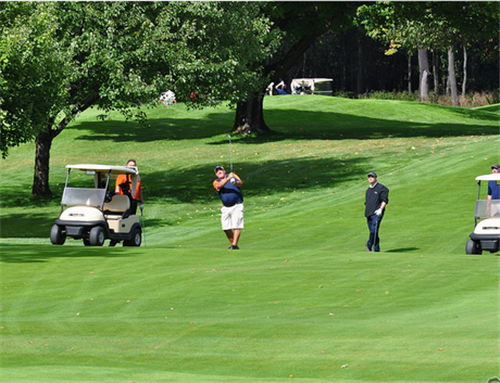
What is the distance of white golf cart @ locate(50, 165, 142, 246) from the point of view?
56.3ft

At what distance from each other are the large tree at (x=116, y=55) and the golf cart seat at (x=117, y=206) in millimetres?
7023

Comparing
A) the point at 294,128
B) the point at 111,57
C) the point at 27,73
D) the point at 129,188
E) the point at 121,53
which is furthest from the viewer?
the point at 294,128

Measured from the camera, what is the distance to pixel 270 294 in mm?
11680

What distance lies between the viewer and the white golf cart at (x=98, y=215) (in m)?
17.2

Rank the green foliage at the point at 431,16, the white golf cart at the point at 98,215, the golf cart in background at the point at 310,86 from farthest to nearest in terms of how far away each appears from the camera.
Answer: the golf cart in background at the point at 310,86 < the green foliage at the point at 431,16 < the white golf cart at the point at 98,215

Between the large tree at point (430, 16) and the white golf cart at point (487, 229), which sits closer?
the white golf cart at point (487, 229)

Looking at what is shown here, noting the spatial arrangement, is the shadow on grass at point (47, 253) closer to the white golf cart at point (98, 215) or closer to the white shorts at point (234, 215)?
the white golf cart at point (98, 215)

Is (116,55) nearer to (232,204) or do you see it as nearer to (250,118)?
(232,204)

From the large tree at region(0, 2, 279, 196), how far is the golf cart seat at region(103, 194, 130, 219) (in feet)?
23.0

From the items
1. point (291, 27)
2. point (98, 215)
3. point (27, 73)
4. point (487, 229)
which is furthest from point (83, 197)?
point (291, 27)

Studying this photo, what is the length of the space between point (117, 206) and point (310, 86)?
63.0 meters

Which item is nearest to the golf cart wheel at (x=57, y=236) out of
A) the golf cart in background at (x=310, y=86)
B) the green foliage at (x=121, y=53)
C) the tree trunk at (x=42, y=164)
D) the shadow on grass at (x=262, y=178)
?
the green foliage at (x=121, y=53)

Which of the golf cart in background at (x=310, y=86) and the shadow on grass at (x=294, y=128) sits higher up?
the golf cart in background at (x=310, y=86)

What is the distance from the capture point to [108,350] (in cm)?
901
